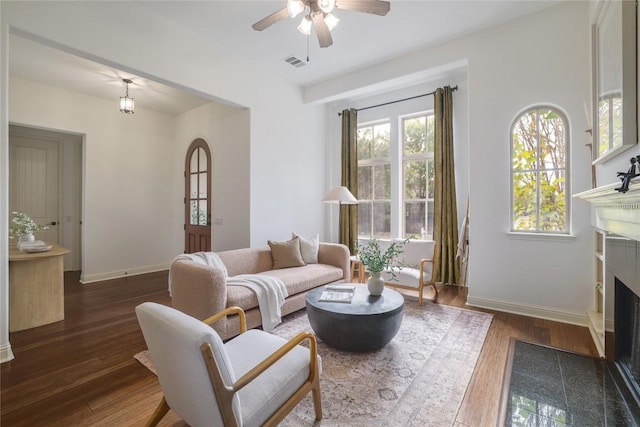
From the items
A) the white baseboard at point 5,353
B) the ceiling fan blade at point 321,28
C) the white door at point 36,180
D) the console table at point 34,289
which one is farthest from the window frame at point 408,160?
the white door at point 36,180

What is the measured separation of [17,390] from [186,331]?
1930 mm

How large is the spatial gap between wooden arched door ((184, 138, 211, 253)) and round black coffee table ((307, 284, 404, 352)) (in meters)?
3.22

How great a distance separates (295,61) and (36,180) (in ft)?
16.4

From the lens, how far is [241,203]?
14.4ft

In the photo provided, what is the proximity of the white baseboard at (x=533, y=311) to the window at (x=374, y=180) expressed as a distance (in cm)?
191

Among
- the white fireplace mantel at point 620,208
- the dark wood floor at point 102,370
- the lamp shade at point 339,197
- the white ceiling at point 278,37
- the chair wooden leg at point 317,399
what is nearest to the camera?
the white fireplace mantel at point 620,208

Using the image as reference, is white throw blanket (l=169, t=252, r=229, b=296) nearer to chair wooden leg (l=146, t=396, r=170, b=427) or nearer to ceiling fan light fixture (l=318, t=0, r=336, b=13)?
chair wooden leg (l=146, t=396, r=170, b=427)

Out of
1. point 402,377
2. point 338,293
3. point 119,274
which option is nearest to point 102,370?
point 338,293

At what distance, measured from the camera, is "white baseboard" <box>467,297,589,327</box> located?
3041 millimetres

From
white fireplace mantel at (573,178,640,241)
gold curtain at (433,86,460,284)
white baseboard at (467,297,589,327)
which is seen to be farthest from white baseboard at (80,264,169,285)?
white fireplace mantel at (573,178,640,241)

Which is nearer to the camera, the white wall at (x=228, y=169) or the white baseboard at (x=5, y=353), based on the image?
the white baseboard at (x=5, y=353)

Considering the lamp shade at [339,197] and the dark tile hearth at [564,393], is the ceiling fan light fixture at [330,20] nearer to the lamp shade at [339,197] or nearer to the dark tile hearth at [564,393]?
the lamp shade at [339,197]

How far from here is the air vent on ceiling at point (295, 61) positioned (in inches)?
163

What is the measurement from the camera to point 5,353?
2.37 meters
